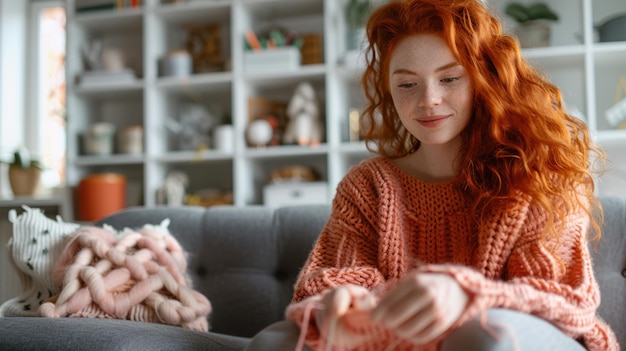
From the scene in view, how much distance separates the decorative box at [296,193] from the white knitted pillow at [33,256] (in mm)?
1246

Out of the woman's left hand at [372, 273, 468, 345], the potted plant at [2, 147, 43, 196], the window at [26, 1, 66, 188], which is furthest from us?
the window at [26, 1, 66, 188]

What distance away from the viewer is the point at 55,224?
1423 mm

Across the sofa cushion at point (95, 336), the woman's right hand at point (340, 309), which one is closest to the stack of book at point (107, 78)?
the sofa cushion at point (95, 336)

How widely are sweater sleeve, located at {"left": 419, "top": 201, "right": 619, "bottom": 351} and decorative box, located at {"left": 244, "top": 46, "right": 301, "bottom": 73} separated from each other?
1.73 meters

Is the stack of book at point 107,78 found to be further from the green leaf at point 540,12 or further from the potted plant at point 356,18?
the green leaf at point 540,12

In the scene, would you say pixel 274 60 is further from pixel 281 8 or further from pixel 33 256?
pixel 33 256

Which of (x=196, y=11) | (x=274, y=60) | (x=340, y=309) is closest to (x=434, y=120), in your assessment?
(x=340, y=309)

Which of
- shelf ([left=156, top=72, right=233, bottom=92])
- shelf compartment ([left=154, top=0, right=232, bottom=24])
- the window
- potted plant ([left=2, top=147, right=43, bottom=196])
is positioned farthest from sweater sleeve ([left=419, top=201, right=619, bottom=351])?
the window

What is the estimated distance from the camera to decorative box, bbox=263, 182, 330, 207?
2570 millimetres

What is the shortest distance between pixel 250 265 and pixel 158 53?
1657mm

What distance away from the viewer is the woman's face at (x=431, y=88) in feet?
3.52

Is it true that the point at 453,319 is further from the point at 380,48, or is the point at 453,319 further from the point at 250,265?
the point at 250,265

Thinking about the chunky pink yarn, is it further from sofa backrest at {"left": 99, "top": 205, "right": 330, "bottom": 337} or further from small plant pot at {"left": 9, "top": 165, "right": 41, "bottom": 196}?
small plant pot at {"left": 9, "top": 165, "right": 41, "bottom": 196}

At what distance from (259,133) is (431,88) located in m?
1.61
